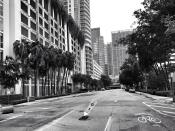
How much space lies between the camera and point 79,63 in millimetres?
136000

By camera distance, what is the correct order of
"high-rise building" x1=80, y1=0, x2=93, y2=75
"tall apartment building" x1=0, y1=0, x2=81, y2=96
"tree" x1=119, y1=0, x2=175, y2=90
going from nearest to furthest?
"tree" x1=119, y1=0, x2=175, y2=90
"tall apartment building" x1=0, y1=0, x2=81, y2=96
"high-rise building" x1=80, y1=0, x2=93, y2=75

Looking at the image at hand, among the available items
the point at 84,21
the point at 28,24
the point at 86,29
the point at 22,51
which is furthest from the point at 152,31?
the point at 86,29

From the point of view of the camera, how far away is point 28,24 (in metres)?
59.0

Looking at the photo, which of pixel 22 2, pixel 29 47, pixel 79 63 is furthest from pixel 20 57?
pixel 79 63

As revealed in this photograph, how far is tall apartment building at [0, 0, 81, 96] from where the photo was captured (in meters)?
48.2

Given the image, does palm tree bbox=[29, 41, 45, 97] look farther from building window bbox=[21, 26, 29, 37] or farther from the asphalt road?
the asphalt road

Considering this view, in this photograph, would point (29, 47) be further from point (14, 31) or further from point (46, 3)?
point (46, 3)

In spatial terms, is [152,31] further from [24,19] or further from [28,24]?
[28,24]

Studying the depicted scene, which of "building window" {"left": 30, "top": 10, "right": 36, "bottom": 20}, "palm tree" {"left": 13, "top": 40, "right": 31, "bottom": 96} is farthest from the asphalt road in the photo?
"building window" {"left": 30, "top": 10, "right": 36, "bottom": 20}

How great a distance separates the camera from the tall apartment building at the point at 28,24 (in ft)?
158

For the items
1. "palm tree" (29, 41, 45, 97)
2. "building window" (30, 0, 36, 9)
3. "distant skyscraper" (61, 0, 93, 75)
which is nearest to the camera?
"palm tree" (29, 41, 45, 97)

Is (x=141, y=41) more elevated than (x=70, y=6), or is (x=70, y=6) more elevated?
(x=70, y=6)

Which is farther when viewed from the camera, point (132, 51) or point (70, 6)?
point (70, 6)

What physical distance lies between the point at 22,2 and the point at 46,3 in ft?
73.9
